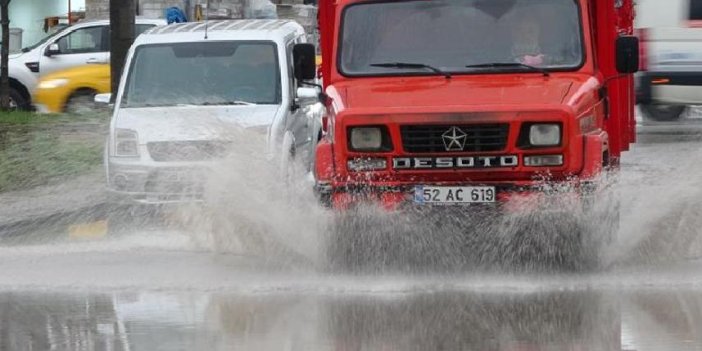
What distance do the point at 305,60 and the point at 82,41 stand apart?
16.2 metres

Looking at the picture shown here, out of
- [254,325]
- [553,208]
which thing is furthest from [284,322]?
[553,208]

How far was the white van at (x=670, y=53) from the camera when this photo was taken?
23875 millimetres

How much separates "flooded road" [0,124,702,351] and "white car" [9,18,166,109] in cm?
1469

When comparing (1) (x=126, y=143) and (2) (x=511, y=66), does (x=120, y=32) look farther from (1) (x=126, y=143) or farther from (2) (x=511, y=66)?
(2) (x=511, y=66)

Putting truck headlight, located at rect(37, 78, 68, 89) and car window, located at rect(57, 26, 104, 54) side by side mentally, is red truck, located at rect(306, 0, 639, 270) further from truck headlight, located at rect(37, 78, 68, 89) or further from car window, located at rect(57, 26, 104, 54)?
car window, located at rect(57, 26, 104, 54)

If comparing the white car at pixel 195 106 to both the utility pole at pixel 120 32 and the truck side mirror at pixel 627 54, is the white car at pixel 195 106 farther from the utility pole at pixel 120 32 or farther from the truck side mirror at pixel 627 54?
the utility pole at pixel 120 32

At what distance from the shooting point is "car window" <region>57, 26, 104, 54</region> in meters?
28.4

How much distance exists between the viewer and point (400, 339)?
341 inches

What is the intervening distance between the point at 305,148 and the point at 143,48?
1.97 metres

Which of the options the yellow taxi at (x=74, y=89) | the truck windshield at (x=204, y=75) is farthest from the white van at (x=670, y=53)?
the truck windshield at (x=204, y=75)

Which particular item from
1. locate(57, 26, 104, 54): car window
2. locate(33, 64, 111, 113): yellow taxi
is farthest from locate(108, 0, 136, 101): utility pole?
locate(57, 26, 104, 54): car window

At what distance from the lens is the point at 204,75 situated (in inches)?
635

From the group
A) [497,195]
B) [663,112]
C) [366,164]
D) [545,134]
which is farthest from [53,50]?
[545,134]

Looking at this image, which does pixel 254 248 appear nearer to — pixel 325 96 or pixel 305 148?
pixel 325 96
